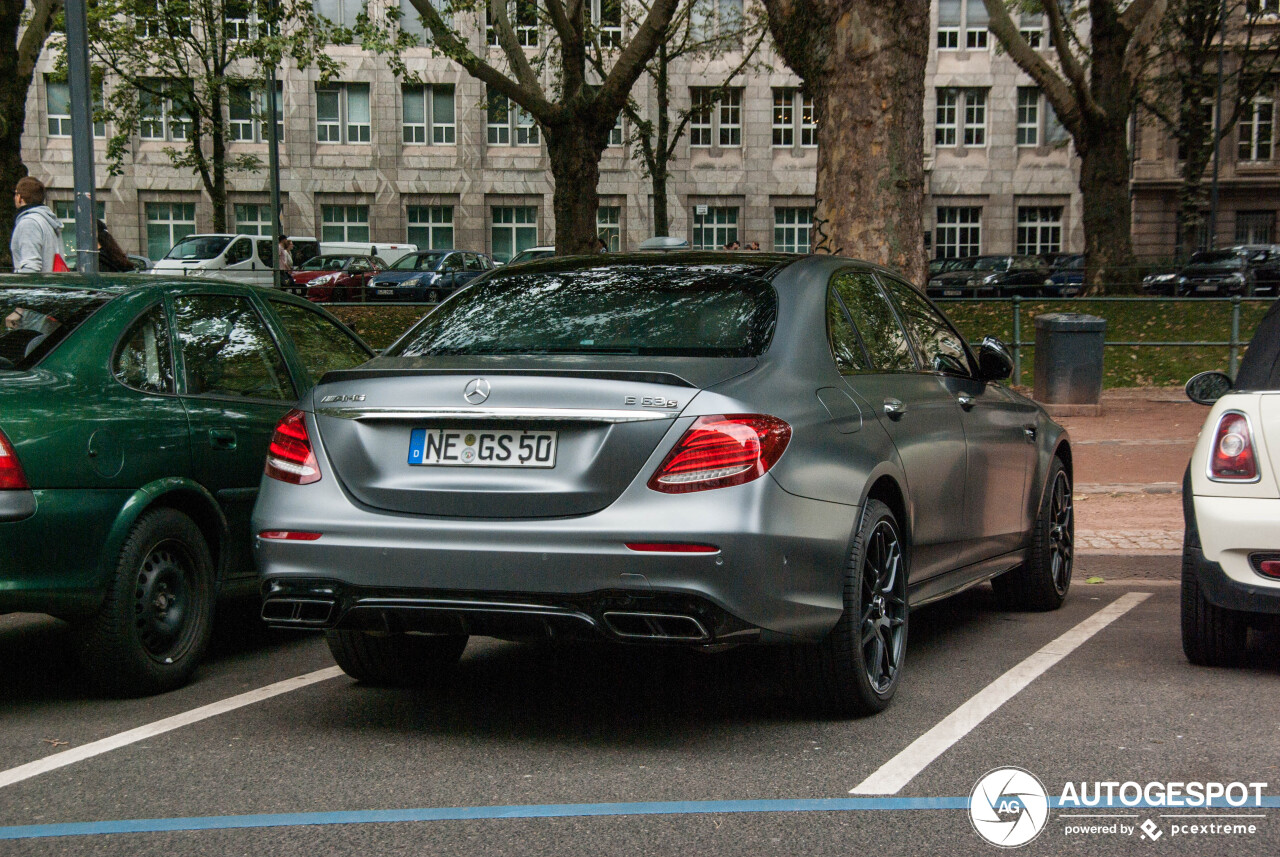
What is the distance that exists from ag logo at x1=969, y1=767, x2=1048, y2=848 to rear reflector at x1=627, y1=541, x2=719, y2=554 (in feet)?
3.27

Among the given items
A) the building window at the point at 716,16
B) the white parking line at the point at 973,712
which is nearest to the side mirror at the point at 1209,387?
the white parking line at the point at 973,712

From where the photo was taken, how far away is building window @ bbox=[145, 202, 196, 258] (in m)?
52.5

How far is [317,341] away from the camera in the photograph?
23.2 ft

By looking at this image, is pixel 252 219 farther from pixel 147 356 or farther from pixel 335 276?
pixel 147 356

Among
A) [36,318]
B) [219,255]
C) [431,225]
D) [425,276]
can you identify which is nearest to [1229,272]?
[425,276]

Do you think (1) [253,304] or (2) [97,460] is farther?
(1) [253,304]

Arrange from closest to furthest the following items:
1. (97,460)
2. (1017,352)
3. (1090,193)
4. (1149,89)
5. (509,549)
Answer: (509,549) < (97,460) < (1017,352) < (1090,193) < (1149,89)

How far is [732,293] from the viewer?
5070 millimetres

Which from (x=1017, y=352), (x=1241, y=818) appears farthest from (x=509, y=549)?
(x=1017, y=352)

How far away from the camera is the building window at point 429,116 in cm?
5253

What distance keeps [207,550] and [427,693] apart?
1.08 meters

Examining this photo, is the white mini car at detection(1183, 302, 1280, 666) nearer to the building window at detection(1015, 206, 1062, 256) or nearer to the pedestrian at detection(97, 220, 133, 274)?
the pedestrian at detection(97, 220, 133, 274)

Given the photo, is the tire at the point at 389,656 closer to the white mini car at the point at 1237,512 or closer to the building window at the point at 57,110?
the white mini car at the point at 1237,512

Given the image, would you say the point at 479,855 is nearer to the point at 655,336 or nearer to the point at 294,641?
the point at 655,336
